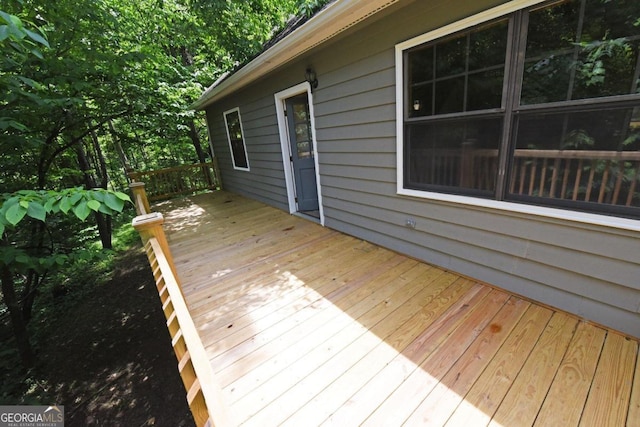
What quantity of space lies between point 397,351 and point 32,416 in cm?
370

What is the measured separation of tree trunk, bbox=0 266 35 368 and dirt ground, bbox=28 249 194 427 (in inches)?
6.1

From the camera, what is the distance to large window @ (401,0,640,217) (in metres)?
1.49

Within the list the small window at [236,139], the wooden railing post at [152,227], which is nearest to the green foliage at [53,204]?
the wooden railing post at [152,227]

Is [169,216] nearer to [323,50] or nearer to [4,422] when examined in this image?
[4,422]

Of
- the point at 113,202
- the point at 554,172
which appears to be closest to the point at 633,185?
the point at 554,172

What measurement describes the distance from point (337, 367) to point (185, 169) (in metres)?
7.38

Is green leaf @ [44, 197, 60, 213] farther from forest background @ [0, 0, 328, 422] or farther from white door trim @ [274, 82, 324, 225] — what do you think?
white door trim @ [274, 82, 324, 225]

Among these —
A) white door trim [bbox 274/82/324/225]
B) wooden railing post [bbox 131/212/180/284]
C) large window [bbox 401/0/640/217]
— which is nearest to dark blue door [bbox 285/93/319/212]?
white door trim [bbox 274/82/324/225]

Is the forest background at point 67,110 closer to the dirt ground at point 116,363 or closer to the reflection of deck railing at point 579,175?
the dirt ground at point 116,363

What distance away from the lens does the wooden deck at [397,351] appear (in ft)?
4.38

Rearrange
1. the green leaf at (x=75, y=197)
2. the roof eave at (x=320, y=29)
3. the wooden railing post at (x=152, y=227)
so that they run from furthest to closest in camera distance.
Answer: the roof eave at (x=320, y=29), the wooden railing post at (x=152, y=227), the green leaf at (x=75, y=197)

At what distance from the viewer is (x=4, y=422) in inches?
101

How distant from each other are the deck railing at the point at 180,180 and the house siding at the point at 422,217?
4137 millimetres

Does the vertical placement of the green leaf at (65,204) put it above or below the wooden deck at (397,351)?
above
